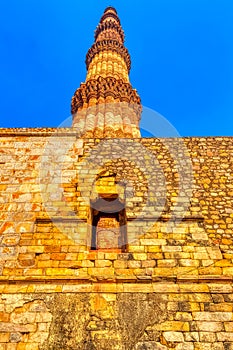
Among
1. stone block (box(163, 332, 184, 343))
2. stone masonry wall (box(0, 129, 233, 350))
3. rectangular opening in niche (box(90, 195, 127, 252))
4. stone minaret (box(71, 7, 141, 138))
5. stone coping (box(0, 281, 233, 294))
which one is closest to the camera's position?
stone block (box(163, 332, 184, 343))

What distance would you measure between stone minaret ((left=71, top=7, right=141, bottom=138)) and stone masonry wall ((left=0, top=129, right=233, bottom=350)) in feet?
21.5

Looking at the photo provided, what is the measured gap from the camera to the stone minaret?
13.7m

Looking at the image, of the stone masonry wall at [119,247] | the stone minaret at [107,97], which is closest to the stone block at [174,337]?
the stone masonry wall at [119,247]

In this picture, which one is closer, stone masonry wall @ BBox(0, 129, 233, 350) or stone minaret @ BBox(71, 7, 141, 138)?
stone masonry wall @ BBox(0, 129, 233, 350)

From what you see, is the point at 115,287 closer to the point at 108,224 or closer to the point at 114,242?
the point at 114,242

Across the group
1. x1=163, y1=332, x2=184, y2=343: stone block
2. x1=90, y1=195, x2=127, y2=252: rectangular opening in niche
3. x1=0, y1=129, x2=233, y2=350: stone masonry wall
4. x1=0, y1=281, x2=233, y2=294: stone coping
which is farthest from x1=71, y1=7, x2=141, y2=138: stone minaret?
x1=163, y1=332, x2=184, y2=343: stone block

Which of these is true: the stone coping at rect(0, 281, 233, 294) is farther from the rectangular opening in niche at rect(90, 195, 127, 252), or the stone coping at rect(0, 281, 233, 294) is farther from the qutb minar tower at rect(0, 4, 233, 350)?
the rectangular opening in niche at rect(90, 195, 127, 252)

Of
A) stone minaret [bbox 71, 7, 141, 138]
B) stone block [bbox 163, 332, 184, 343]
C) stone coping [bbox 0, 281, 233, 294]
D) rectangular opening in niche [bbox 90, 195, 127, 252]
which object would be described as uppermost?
stone minaret [bbox 71, 7, 141, 138]

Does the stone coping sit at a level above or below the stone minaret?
below

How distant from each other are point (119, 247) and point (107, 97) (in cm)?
1176

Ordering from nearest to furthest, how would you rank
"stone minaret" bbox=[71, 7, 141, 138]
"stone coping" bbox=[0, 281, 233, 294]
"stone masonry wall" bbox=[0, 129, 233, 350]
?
"stone masonry wall" bbox=[0, 129, 233, 350] < "stone coping" bbox=[0, 281, 233, 294] < "stone minaret" bbox=[71, 7, 141, 138]

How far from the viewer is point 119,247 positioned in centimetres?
478

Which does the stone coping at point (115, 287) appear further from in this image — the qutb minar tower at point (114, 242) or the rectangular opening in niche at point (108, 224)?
the rectangular opening in niche at point (108, 224)

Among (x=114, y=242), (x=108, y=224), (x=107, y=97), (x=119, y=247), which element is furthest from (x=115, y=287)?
(x=107, y=97)
